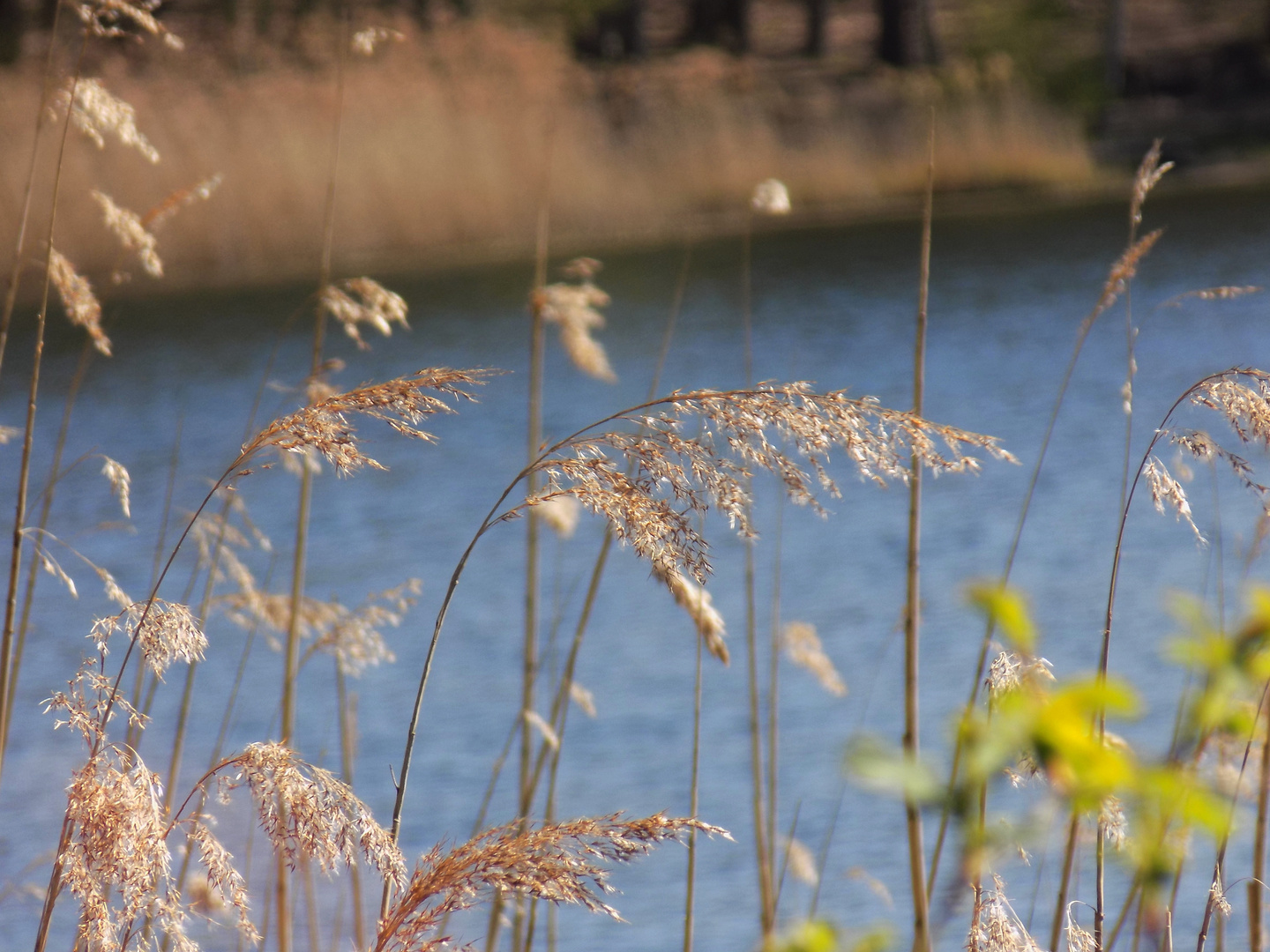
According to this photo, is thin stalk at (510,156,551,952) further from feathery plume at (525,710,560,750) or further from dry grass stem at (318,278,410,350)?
dry grass stem at (318,278,410,350)

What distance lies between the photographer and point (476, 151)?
9344 mm

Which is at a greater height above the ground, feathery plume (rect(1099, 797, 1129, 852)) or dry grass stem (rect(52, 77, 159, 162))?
dry grass stem (rect(52, 77, 159, 162))

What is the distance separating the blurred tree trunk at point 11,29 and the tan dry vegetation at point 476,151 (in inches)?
165

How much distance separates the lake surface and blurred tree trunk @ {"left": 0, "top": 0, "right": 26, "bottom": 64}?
10450 mm

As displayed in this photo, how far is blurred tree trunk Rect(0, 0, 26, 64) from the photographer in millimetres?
16172

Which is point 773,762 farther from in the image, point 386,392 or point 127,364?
point 127,364

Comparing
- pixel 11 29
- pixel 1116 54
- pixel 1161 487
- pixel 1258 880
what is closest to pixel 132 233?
pixel 1161 487

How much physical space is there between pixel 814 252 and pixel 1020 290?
2.22 meters

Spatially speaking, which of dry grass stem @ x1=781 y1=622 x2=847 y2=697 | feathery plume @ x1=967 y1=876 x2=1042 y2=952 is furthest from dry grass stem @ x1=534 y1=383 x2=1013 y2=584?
dry grass stem @ x1=781 y1=622 x2=847 y2=697

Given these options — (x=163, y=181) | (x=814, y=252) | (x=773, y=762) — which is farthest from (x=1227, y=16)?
(x=773, y=762)

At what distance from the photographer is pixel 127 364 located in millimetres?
6918

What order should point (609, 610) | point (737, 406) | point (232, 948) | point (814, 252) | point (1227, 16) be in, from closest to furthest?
point (737, 406) → point (232, 948) → point (609, 610) → point (814, 252) → point (1227, 16)

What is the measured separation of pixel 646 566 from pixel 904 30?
1398cm

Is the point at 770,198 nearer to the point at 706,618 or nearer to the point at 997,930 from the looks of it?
the point at 706,618
